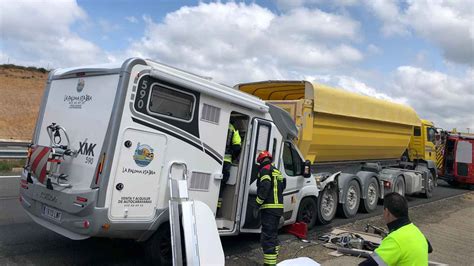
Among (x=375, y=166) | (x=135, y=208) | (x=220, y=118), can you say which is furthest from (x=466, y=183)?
(x=135, y=208)

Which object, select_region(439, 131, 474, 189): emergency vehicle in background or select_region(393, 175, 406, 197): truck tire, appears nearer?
select_region(393, 175, 406, 197): truck tire

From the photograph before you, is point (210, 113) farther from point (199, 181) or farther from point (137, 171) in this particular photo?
point (137, 171)

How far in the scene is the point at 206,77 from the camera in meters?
6.06

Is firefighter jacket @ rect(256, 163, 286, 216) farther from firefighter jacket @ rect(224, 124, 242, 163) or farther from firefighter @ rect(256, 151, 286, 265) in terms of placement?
firefighter jacket @ rect(224, 124, 242, 163)

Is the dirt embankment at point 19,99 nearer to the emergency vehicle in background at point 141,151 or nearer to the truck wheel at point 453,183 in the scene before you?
the truck wheel at point 453,183

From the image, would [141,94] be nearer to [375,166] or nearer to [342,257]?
[342,257]

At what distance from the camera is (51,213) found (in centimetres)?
534

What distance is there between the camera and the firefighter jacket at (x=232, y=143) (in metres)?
6.62

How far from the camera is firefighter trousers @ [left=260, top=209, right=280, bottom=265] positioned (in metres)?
6.04

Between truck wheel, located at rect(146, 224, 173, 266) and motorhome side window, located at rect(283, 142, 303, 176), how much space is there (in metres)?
2.95

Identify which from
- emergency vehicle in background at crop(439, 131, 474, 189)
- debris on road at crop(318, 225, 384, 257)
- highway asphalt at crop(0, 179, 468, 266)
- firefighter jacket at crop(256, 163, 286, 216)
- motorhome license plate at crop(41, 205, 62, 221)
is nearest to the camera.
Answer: motorhome license plate at crop(41, 205, 62, 221)

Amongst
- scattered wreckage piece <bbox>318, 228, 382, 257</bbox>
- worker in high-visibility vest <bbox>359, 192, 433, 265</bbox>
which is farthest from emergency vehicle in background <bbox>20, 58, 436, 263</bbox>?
worker in high-visibility vest <bbox>359, 192, 433, 265</bbox>

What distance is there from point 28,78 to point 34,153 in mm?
51851

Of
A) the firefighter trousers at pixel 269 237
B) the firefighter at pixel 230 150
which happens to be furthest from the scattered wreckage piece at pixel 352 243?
the firefighter at pixel 230 150
